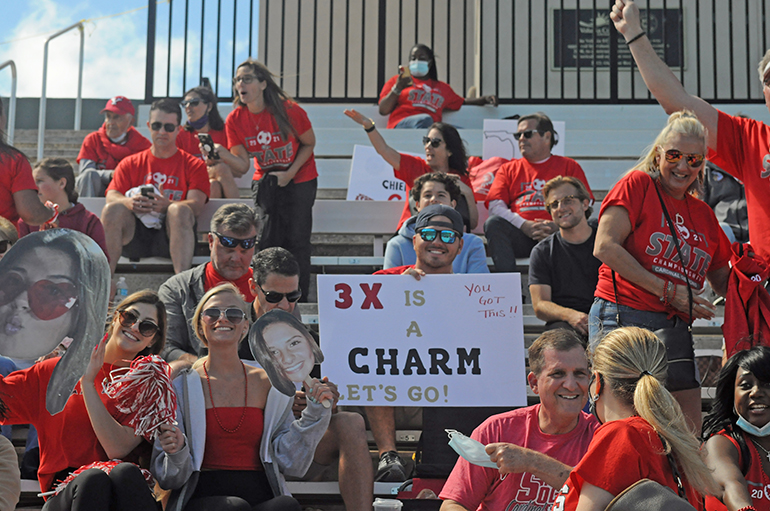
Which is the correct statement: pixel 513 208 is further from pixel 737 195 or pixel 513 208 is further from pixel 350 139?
pixel 350 139

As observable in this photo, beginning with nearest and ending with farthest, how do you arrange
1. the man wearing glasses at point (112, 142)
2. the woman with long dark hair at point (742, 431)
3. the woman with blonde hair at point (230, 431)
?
the woman with long dark hair at point (742, 431) < the woman with blonde hair at point (230, 431) < the man wearing glasses at point (112, 142)

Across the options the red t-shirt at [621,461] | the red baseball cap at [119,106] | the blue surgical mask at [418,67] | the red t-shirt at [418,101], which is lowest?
the red t-shirt at [621,461]

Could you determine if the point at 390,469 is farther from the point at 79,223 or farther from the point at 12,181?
the point at 79,223

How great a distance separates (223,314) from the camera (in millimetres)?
3264

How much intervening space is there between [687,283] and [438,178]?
186 cm

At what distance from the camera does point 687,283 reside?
345 cm

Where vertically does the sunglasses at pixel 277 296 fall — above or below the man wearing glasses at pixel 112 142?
below

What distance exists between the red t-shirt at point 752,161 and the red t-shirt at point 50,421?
2482 millimetres

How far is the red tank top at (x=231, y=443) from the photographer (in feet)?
10.6

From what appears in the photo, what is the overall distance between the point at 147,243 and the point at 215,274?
150 cm

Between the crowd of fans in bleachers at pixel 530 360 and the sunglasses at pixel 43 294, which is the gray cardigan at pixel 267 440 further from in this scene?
the sunglasses at pixel 43 294

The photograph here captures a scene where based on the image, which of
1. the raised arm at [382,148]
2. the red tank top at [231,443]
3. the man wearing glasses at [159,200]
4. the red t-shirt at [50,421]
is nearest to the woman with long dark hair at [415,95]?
the raised arm at [382,148]

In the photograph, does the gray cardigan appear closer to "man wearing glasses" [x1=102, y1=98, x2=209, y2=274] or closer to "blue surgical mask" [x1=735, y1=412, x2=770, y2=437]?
"blue surgical mask" [x1=735, y1=412, x2=770, y2=437]

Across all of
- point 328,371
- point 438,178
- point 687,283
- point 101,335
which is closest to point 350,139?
point 438,178
